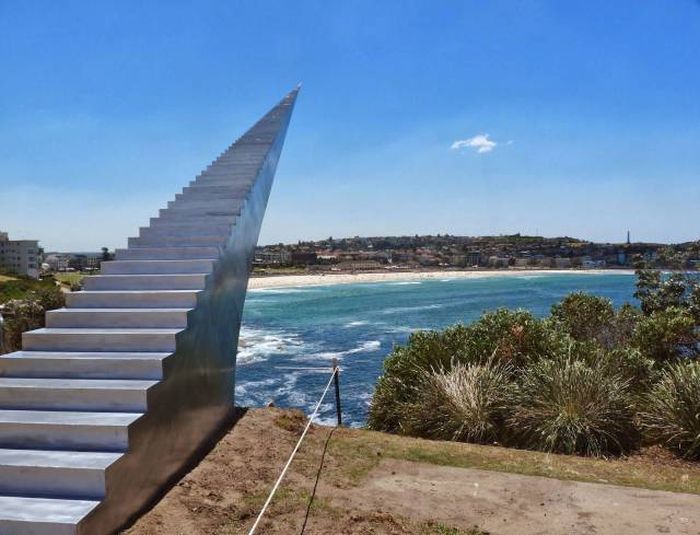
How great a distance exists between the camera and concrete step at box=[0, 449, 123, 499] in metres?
3.65

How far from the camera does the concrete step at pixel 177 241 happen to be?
6.52 meters

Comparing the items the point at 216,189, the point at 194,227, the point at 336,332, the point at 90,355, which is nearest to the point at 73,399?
the point at 90,355

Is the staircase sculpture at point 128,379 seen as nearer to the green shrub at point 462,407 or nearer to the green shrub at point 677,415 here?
the green shrub at point 462,407

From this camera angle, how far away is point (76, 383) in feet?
14.9

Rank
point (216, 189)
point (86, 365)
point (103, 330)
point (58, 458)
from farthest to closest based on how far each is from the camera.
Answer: point (216, 189)
point (103, 330)
point (86, 365)
point (58, 458)

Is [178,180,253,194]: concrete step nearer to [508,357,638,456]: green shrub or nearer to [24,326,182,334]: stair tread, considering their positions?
[24,326,182,334]: stair tread

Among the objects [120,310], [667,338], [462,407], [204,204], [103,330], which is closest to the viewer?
[103,330]

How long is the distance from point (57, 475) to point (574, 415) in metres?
5.47

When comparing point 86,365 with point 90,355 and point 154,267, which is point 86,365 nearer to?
point 90,355

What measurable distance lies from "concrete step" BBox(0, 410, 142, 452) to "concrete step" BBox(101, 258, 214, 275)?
2038 millimetres

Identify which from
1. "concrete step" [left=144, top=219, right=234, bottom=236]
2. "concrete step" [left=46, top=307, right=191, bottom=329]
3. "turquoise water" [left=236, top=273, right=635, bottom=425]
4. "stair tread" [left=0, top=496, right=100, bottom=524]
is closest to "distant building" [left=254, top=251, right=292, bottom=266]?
"turquoise water" [left=236, top=273, right=635, bottom=425]

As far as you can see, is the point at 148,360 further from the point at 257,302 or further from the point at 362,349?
the point at 257,302

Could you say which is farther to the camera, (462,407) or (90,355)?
(462,407)

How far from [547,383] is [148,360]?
4.86 m
